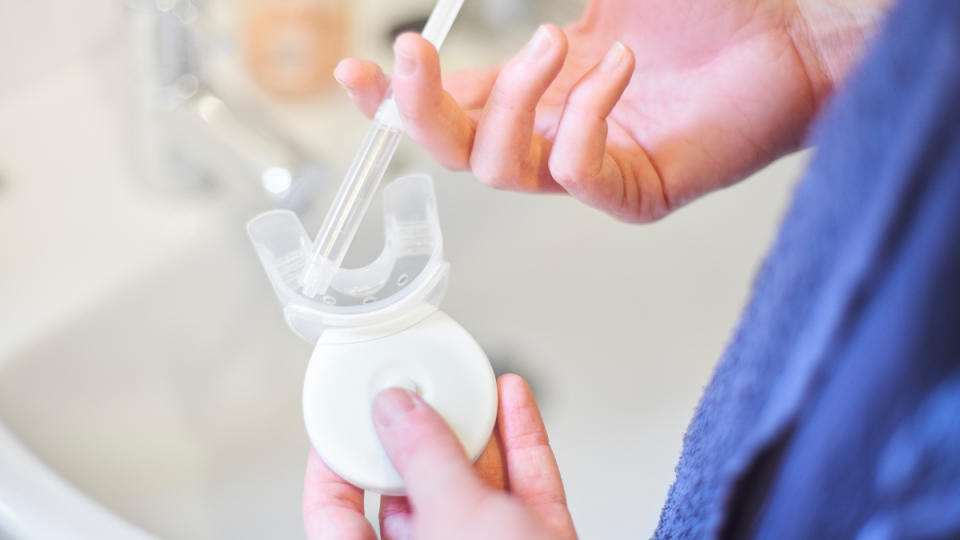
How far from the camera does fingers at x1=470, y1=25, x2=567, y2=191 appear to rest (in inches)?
14.1

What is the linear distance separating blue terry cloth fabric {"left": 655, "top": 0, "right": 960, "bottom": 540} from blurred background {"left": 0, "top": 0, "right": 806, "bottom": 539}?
0.36 m

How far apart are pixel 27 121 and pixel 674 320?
1.78ft

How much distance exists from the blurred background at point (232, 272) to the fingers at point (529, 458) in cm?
21

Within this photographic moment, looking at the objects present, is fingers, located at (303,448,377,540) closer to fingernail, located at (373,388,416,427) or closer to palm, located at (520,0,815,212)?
fingernail, located at (373,388,416,427)

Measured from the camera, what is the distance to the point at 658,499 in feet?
1.99

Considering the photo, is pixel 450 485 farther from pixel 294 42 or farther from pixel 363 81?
pixel 294 42

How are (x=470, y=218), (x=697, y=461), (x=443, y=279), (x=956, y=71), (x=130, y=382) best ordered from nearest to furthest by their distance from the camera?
(x=956, y=71) < (x=697, y=461) < (x=443, y=279) < (x=130, y=382) < (x=470, y=218)

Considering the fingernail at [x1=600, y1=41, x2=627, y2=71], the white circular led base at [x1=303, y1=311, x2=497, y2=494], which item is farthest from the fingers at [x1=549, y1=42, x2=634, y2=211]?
the white circular led base at [x1=303, y1=311, x2=497, y2=494]

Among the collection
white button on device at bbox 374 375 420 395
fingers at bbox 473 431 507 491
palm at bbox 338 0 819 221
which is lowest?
fingers at bbox 473 431 507 491

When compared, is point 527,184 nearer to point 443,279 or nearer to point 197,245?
point 443,279

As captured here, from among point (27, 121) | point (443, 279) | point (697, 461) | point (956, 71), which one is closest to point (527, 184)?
point (443, 279)

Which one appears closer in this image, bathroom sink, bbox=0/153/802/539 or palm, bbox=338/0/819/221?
palm, bbox=338/0/819/221

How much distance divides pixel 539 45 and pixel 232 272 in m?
0.38

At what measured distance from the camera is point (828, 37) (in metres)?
0.49
